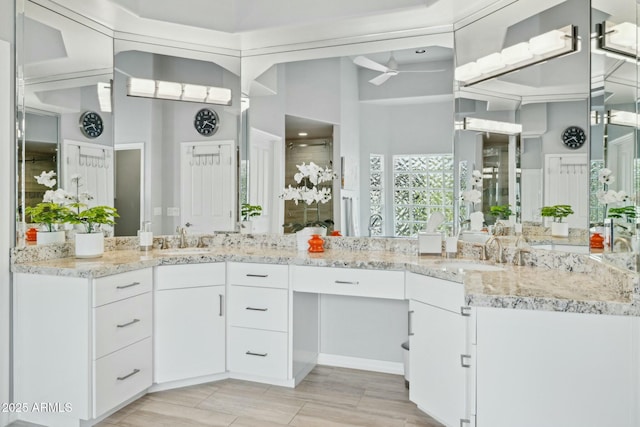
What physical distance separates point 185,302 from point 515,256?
6.81ft

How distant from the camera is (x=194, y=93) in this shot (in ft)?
11.5

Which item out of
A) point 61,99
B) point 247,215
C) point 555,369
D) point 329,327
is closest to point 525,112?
point 555,369

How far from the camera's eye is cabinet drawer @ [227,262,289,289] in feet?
9.38

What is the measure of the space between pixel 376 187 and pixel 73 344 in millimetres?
2139

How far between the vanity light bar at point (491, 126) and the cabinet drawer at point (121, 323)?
2363 mm

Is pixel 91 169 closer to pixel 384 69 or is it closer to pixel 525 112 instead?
pixel 384 69

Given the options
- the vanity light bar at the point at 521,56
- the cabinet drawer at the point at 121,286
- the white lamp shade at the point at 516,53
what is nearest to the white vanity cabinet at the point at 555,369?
the vanity light bar at the point at 521,56

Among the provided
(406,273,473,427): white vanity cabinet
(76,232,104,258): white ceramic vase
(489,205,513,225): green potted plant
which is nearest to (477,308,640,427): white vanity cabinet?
(406,273,473,427): white vanity cabinet

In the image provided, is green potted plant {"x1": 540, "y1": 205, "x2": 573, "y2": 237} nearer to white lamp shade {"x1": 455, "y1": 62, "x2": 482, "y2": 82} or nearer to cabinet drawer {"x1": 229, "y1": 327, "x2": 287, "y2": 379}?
white lamp shade {"x1": 455, "y1": 62, "x2": 482, "y2": 82}

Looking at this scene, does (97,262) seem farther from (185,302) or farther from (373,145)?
(373,145)

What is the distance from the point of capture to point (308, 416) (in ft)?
8.37

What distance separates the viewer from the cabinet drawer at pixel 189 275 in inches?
111

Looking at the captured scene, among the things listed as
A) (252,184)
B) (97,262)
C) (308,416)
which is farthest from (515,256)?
(97,262)

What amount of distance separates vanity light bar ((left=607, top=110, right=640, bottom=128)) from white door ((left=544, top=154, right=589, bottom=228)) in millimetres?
303
